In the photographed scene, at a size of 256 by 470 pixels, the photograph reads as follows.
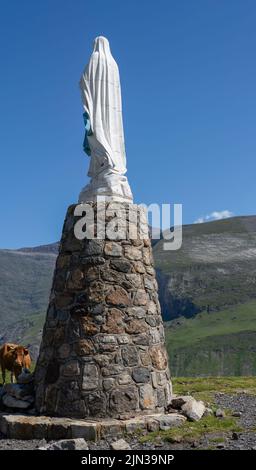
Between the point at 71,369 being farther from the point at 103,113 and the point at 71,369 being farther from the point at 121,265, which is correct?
the point at 103,113

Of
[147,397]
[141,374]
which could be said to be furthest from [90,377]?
[147,397]

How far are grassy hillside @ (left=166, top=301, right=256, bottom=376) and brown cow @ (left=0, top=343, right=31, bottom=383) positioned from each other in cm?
12168

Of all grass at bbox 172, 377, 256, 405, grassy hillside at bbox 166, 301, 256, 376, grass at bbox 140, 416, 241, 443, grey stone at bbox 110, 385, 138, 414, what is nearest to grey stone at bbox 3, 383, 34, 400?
grey stone at bbox 110, 385, 138, 414

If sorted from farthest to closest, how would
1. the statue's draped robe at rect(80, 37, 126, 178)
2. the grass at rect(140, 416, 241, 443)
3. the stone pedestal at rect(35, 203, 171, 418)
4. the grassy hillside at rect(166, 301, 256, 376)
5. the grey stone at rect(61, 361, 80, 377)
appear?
the grassy hillside at rect(166, 301, 256, 376), the statue's draped robe at rect(80, 37, 126, 178), the grey stone at rect(61, 361, 80, 377), the stone pedestal at rect(35, 203, 171, 418), the grass at rect(140, 416, 241, 443)

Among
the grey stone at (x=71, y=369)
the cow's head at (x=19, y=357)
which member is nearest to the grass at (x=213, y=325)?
the cow's head at (x=19, y=357)

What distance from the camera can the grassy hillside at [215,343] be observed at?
142 m

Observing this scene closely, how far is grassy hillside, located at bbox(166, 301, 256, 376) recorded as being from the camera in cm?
14200

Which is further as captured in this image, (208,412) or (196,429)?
(208,412)

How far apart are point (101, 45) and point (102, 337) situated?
266 inches

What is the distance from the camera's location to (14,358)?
1419cm

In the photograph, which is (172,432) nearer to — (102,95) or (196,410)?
(196,410)

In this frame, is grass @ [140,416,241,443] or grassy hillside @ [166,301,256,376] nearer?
grass @ [140,416,241,443]

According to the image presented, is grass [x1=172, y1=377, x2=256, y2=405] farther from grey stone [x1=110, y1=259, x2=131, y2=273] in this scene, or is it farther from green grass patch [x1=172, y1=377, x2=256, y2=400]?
grey stone [x1=110, y1=259, x2=131, y2=273]

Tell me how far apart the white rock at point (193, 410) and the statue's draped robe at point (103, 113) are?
5.11 m
